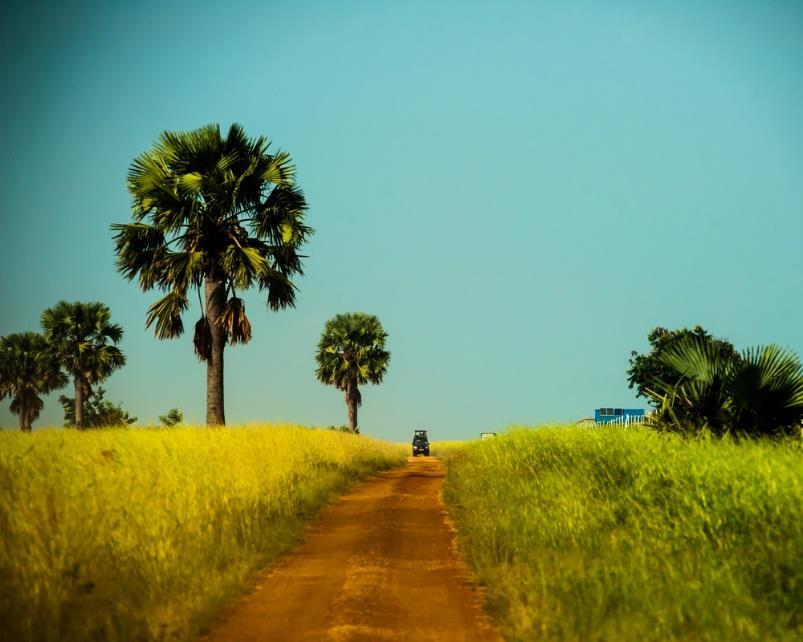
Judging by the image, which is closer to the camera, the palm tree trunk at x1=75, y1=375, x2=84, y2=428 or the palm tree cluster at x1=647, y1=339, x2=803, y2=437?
the palm tree cluster at x1=647, y1=339, x2=803, y2=437

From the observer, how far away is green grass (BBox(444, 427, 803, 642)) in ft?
26.3

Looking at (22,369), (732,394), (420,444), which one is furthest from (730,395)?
(22,369)

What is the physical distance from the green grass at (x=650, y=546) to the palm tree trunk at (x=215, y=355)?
1535 centimetres

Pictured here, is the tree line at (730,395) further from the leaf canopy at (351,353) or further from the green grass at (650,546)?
the leaf canopy at (351,353)

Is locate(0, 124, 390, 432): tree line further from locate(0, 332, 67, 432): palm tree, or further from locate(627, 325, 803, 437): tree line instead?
locate(0, 332, 67, 432): palm tree

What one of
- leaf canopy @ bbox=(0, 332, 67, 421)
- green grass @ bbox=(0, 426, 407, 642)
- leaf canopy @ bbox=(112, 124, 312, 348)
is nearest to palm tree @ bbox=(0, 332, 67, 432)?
leaf canopy @ bbox=(0, 332, 67, 421)

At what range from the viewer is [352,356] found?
66500mm

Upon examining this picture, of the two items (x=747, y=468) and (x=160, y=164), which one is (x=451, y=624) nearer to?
(x=747, y=468)

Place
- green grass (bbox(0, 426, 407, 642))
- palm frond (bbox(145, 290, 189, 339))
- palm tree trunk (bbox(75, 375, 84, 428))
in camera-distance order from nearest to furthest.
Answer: green grass (bbox(0, 426, 407, 642)), palm frond (bbox(145, 290, 189, 339)), palm tree trunk (bbox(75, 375, 84, 428))

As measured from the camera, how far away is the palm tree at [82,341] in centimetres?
5847

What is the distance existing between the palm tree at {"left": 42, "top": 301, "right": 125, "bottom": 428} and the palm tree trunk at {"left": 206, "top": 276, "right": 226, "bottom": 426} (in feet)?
102

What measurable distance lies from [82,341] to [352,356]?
19784mm

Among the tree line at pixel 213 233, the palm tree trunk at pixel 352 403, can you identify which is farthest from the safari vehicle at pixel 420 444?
the tree line at pixel 213 233

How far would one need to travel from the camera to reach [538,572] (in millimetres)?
9953
